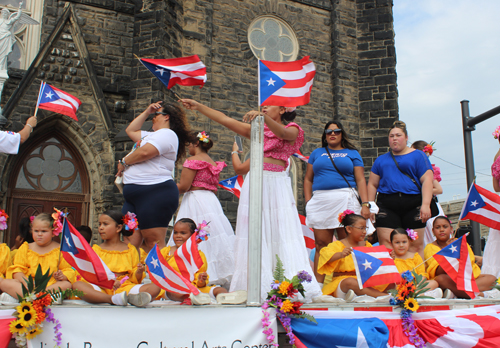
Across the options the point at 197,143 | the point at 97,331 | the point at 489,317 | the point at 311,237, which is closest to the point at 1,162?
the point at 197,143

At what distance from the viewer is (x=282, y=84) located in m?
4.39

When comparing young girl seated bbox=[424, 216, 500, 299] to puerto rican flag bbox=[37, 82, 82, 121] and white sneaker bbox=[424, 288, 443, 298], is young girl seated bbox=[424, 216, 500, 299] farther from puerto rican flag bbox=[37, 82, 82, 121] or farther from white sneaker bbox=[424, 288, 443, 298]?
puerto rican flag bbox=[37, 82, 82, 121]

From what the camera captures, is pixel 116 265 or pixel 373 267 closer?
pixel 373 267

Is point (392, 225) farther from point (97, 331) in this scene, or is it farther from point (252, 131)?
point (97, 331)

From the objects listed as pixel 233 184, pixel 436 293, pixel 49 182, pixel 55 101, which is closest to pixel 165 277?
pixel 436 293

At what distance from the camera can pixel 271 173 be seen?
481 centimetres

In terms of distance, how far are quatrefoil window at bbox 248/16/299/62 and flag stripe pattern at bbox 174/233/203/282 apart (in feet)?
35.1

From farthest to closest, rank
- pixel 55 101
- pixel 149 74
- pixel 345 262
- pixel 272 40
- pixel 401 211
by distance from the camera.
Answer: pixel 272 40 < pixel 149 74 < pixel 55 101 < pixel 401 211 < pixel 345 262

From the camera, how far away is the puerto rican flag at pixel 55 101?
7664 mm

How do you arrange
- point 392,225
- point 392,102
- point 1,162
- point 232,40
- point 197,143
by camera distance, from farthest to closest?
1. point 392,102
2. point 232,40
3. point 1,162
4. point 197,143
5. point 392,225

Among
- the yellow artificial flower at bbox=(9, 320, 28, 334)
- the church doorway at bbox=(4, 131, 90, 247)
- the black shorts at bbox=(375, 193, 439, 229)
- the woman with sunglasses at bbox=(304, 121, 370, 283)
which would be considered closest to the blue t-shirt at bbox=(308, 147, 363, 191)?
the woman with sunglasses at bbox=(304, 121, 370, 283)

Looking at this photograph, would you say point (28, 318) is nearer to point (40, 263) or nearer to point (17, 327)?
point (17, 327)

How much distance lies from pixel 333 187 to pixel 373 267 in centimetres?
144

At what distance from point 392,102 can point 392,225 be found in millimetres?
9854
